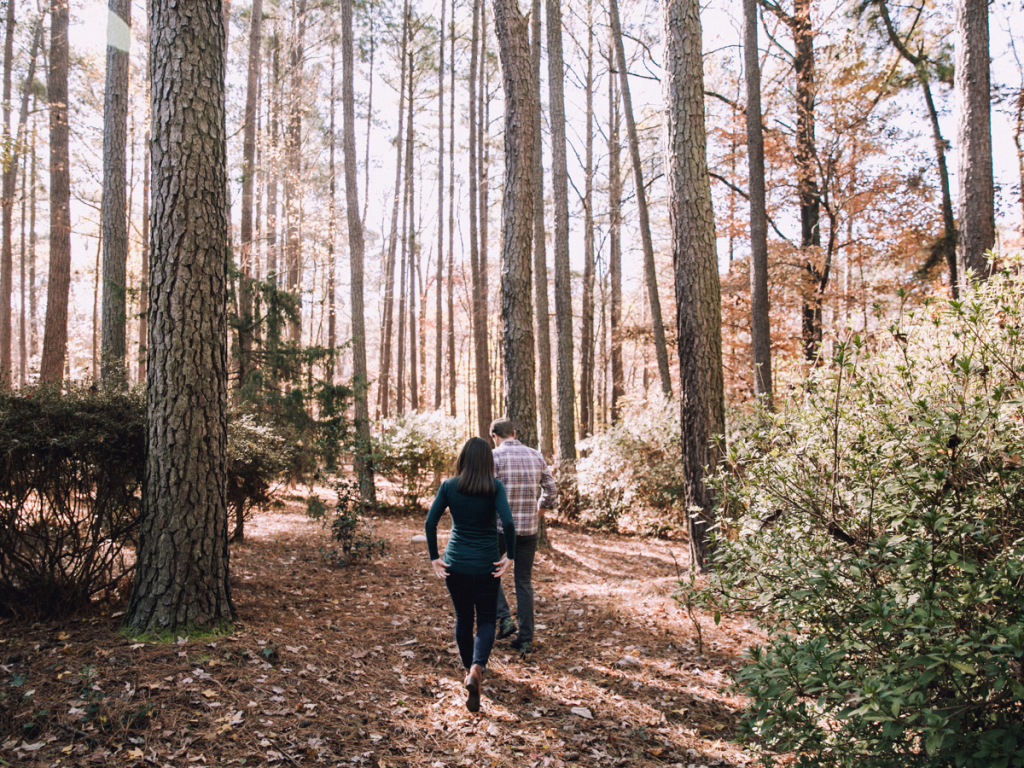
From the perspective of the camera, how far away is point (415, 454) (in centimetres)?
1301

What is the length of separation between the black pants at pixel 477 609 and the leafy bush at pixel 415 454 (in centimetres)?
847

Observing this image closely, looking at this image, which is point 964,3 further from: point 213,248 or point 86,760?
point 86,760

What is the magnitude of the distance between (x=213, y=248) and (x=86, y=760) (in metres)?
3.42

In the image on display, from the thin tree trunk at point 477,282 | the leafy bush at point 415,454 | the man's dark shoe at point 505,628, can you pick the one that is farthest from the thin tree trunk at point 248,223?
the man's dark shoe at point 505,628

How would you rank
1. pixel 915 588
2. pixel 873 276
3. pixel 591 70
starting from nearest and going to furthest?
pixel 915 588 < pixel 873 276 < pixel 591 70

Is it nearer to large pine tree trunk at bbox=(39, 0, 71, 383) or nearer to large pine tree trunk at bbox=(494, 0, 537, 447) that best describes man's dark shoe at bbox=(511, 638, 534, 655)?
large pine tree trunk at bbox=(494, 0, 537, 447)

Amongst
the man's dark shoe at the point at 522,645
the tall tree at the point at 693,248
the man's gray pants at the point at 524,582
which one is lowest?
the man's dark shoe at the point at 522,645

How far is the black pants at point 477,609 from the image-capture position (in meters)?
4.12

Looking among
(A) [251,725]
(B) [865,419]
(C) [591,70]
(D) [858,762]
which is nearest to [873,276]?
(C) [591,70]

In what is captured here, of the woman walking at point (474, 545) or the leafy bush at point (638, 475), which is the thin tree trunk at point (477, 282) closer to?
the leafy bush at point (638, 475)

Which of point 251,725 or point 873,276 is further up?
point 873,276

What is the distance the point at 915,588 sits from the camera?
7.65 ft

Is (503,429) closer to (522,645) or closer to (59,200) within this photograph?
(522,645)

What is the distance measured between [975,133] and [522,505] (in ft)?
Result: 25.0
